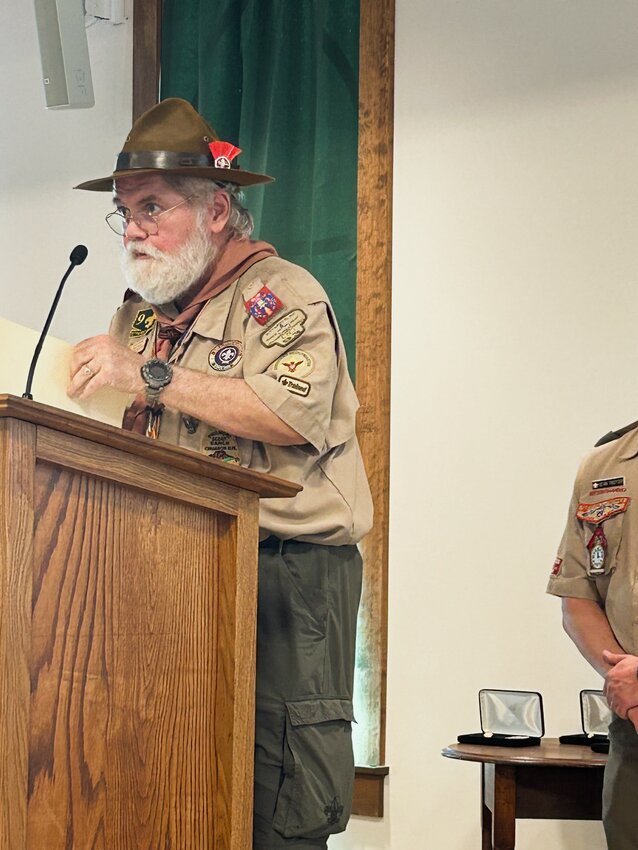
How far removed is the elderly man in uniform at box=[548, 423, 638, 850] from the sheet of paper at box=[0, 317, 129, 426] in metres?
0.94

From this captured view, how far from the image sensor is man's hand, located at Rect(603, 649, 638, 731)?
2.00 m

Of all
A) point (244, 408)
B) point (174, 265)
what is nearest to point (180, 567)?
point (244, 408)

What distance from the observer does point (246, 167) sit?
387 cm

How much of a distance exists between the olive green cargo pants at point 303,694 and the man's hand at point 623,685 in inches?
17.6

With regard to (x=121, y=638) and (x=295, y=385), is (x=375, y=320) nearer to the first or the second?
(x=295, y=385)

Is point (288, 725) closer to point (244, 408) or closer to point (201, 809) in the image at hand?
point (201, 809)

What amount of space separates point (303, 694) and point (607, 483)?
0.72 m

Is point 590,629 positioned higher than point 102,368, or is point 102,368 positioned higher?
point 102,368

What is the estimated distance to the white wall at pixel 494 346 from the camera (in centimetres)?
325

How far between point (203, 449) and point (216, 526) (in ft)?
1.38

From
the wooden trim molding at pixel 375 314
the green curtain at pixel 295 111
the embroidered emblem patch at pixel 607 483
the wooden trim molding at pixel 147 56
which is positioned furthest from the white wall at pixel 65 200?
the embroidered emblem patch at pixel 607 483

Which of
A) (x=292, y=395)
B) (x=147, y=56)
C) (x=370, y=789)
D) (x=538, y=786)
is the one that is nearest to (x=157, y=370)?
(x=292, y=395)

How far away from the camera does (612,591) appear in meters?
2.18

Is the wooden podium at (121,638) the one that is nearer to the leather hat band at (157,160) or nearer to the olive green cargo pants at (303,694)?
the olive green cargo pants at (303,694)
